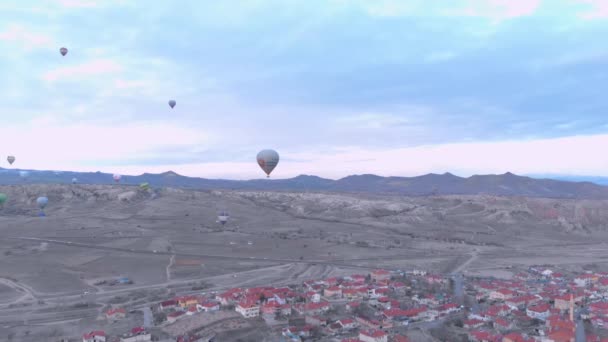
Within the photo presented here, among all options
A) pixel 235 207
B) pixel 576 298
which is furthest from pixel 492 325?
pixel 235 207

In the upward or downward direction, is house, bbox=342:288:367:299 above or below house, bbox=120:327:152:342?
above

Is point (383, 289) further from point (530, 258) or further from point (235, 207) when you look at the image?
point (235, 207)

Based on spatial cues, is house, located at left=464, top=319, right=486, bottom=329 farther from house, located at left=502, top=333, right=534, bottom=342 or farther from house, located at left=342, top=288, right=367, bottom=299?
house, located at left=342, top=288, right=367, bottom=299

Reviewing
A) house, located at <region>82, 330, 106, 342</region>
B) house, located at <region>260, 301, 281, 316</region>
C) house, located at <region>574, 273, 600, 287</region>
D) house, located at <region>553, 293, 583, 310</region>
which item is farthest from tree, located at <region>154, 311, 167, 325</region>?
house, located at <region>574, 273, 600, 287</region>

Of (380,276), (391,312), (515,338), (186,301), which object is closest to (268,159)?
(380,276)

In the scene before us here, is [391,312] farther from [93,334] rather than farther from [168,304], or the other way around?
[93,334]

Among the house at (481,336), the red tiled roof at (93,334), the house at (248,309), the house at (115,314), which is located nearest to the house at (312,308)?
the house at (248,309)
